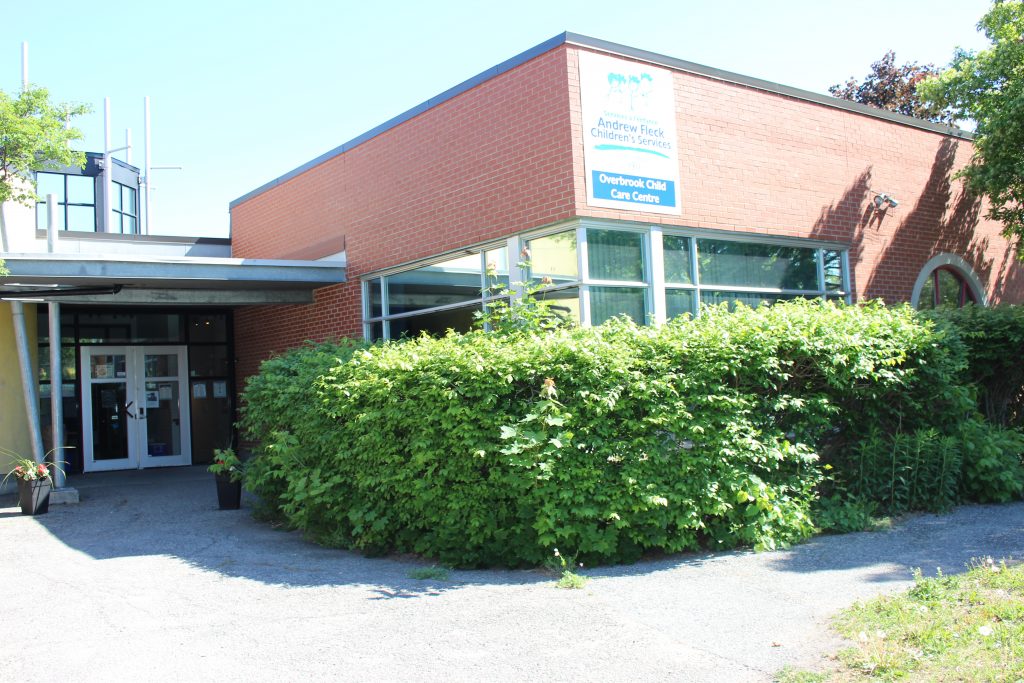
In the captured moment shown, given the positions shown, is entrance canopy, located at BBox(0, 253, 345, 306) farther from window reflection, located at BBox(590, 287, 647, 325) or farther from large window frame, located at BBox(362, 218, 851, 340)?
window reflection, located at BBox(590, 287, 647, 325)

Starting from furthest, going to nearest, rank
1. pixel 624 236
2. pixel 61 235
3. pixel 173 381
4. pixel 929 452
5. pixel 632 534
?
pixel 173 381 < pixel 61 235 < pixel 624 236 < pixel 929 452 < pixel 632 534

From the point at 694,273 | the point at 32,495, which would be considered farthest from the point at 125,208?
the point at 694,273

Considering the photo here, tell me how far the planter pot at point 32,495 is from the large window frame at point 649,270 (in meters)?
4.99

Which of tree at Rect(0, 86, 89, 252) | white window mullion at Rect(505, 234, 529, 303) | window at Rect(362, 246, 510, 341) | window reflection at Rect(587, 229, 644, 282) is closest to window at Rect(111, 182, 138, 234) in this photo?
tree at Rect(0, 86, 89, 252)

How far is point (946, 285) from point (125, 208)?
31.2m

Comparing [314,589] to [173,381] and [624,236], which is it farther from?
[173,381]

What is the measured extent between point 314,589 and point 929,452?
5811 mm

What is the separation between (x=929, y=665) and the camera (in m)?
4.17

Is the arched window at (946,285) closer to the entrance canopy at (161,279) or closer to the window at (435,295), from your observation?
the window at (435,295)

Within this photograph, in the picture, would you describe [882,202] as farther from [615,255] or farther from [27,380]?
[27,380]

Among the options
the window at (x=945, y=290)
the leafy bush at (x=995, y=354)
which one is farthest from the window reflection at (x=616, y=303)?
the window at (x=945, y=290)

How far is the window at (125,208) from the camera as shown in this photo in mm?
33281

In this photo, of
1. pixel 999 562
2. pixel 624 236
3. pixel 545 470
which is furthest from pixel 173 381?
pixel 999 562

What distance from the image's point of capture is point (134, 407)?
16219 millimetres
